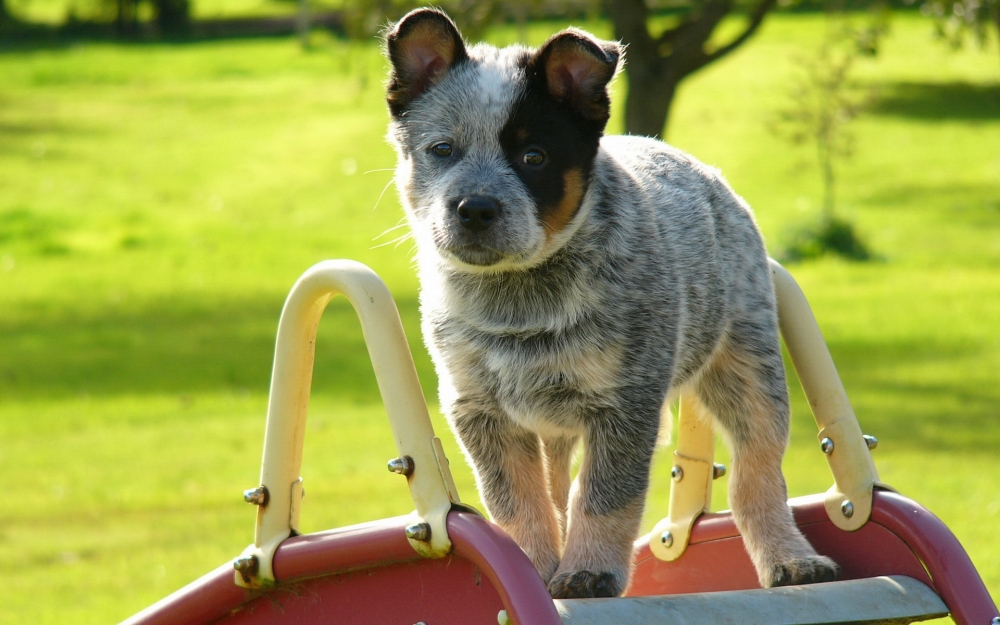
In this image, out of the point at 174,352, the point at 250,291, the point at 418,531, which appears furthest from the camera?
the point at 250,291

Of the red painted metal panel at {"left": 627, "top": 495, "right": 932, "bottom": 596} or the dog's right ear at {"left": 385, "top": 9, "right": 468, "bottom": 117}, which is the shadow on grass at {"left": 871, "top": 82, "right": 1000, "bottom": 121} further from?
the dog's right ear at {"left": 385, "top": 9, "right": 468, "bottom": 117}

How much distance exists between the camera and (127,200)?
21547mm

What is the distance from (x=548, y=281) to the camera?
3.49 m

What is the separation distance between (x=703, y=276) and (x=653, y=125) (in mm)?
8096

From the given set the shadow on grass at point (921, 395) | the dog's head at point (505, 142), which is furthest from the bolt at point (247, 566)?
the shadow on grass at point (921, 395)

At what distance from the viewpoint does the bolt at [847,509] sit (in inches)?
152

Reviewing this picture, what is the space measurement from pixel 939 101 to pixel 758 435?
28206 millimetres

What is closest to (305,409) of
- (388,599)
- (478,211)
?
(388,599)

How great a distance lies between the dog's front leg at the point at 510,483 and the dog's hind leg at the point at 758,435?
0.73 m

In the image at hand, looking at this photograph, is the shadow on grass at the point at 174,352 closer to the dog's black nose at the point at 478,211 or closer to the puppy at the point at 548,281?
the puppy at the point at 548,281

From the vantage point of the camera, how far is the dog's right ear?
355 cm

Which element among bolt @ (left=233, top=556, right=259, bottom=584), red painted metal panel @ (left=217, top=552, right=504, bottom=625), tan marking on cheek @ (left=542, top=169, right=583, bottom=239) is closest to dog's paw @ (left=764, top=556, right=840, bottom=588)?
red painted metal panel @ (left=217, top=552, right=504, bottom=625)

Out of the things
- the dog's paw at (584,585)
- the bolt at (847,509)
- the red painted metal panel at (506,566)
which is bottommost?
the bolt at (847,509)

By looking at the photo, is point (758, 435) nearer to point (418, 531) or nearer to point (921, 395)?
point (418, 531)
